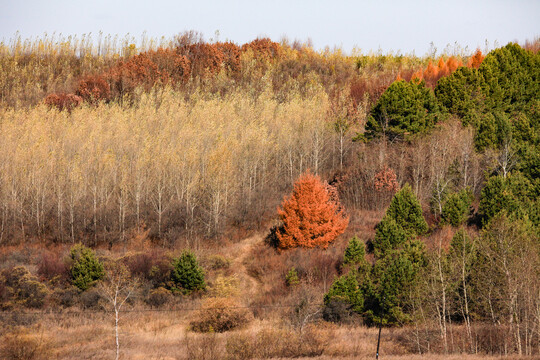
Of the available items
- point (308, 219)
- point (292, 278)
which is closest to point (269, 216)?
point (308, 219)

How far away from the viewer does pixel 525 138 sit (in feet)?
169

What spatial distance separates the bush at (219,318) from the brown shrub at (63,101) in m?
43.7

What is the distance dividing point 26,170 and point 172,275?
1964 cm

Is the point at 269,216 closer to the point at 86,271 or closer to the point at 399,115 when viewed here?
the point at 399,115

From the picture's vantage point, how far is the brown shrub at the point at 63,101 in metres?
69.9

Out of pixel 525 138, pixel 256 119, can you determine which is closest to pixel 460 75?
pixel 525 138

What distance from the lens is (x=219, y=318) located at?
32.4 meters

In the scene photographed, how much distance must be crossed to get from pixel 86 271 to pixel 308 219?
14.9 metres

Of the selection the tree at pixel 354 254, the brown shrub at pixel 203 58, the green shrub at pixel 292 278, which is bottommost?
the green shrub at pixel 292 278

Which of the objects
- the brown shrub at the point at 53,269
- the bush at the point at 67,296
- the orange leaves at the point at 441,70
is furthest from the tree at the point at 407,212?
the orange leaves at the point at 441,70

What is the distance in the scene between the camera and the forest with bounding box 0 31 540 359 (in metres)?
30.0

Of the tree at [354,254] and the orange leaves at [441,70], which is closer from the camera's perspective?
the tree at [354,254]

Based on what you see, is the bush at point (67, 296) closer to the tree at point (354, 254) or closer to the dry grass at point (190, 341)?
the dry grass at point (190, 341)

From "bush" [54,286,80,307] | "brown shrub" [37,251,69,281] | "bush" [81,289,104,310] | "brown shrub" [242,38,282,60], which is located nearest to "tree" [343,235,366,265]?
"bush" [81,289,104,310]
